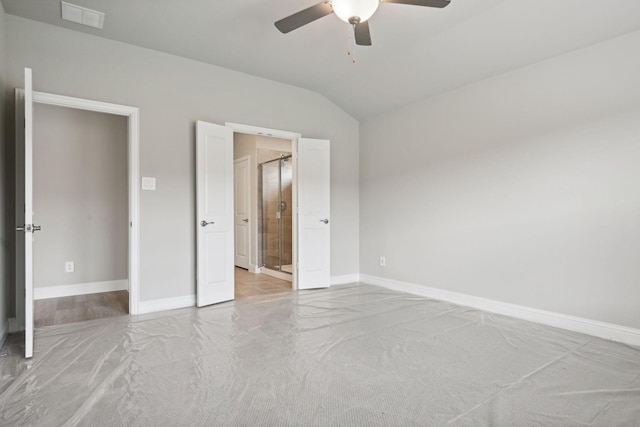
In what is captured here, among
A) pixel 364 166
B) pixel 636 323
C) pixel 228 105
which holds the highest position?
pixel 228 105

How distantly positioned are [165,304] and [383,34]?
3.52m

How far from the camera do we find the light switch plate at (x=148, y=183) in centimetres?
360

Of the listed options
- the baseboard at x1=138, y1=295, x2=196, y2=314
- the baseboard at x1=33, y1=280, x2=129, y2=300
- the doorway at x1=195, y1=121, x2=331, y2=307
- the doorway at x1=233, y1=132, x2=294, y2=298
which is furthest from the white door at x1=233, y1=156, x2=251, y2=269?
the baseboard at x1=138, y1=295, x2=196, y2=314

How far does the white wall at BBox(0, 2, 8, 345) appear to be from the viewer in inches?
110

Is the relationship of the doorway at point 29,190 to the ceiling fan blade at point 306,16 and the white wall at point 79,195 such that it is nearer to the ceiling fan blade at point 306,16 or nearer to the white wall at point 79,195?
the white wall at point 79,195

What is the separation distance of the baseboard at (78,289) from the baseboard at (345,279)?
2.92 m

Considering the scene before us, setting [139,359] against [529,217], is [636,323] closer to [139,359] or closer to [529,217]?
[529,217]

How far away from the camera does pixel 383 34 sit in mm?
3283

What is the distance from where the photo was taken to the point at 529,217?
328 cm

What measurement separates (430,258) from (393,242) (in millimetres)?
618

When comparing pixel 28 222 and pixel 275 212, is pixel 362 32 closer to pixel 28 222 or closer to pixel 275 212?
pixel 28 222

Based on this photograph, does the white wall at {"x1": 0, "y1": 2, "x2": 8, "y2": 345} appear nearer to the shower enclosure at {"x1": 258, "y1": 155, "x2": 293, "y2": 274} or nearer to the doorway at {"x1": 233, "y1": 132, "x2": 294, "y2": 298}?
the doorway at {"x1": 233, "y1": 132, "x2": 294, "y2": 298}

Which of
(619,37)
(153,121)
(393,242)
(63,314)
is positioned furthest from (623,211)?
(63,314)

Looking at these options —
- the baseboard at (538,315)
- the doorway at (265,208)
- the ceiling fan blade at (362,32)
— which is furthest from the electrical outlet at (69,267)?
the ceiling fan blade at (362,32)
